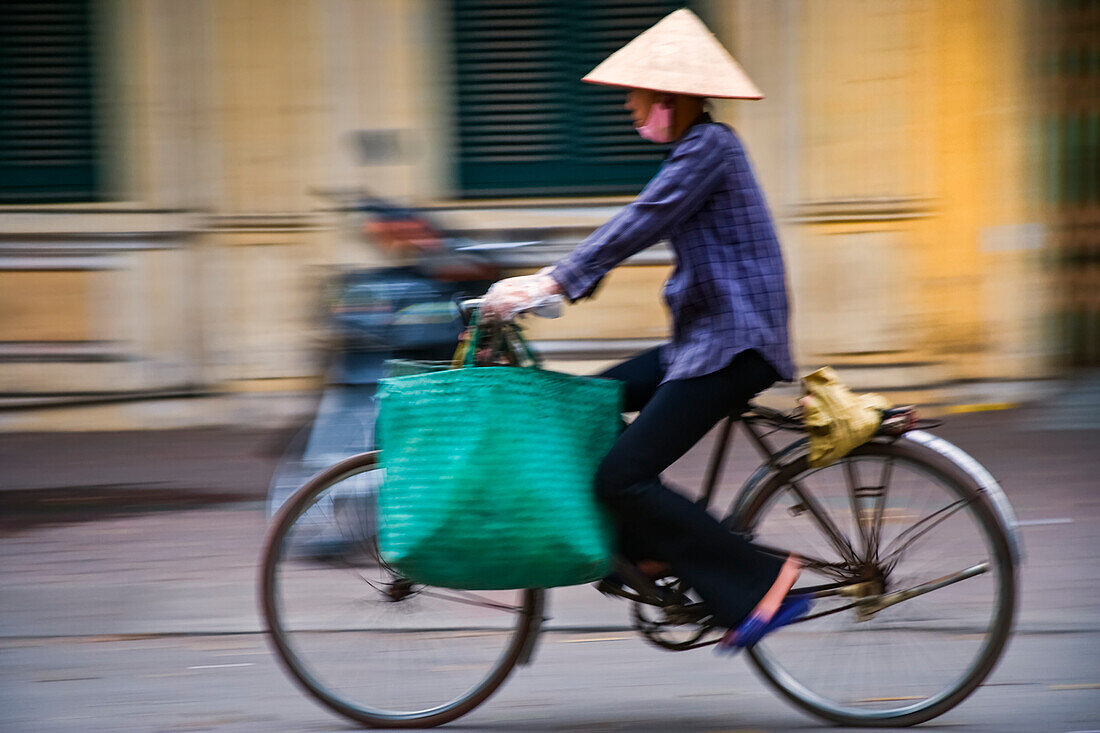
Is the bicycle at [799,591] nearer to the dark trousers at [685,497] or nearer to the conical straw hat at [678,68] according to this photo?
the dark trousers at [685,497]

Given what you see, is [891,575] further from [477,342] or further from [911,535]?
[477,342]

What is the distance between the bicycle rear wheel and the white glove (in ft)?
2.62

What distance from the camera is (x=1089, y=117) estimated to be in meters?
8.83

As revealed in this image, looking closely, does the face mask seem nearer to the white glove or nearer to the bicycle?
the white glove

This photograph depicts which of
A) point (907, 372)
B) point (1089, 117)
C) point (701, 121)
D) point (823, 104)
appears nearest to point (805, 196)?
point (823, 104)

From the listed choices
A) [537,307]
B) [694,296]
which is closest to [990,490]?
[694,296]

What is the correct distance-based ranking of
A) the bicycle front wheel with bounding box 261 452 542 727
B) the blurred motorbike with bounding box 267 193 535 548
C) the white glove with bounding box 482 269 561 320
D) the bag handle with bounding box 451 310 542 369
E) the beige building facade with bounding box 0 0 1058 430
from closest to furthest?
the white glove with bounding box 482 269 561 320, the bag handle with bounding box 451 310 542 369, the bicycle front wheel with bounding box 261 452 542 727, the blurred motorbike with bounding box 267 193 535 548, the beige building facade with bounding box 0 0 1058 430

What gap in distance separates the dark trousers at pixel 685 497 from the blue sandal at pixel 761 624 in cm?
3

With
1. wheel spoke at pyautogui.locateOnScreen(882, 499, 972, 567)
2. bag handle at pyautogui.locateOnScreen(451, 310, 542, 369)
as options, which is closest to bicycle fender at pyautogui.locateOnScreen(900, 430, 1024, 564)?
wheel spoke at pyautogui.locateOnScreen(882, 499, 972, 567)

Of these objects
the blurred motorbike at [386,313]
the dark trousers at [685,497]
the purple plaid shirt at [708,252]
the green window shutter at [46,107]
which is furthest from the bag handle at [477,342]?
the green window shutter at [46,107]

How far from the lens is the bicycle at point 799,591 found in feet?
11.4

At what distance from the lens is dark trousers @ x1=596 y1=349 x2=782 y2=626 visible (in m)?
3.32

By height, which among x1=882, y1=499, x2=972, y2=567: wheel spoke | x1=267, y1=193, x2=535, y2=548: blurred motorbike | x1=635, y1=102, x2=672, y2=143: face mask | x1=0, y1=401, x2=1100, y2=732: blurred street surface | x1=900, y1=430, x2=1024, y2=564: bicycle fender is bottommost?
x1=0, y1=401, x2=1100, y2=732: blurred street surface

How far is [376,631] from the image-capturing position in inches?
145
